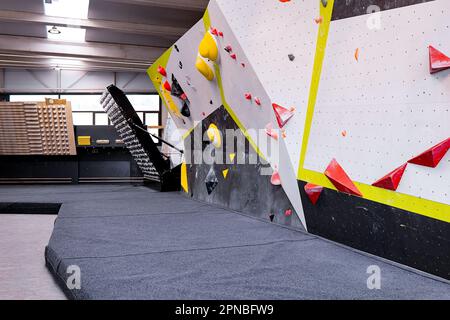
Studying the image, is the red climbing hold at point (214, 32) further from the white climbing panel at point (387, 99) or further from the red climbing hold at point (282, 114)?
the white climbing panel at point (387, 99)

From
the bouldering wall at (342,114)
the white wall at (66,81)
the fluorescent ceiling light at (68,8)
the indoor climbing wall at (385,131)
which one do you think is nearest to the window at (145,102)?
the white wall at (66,81)

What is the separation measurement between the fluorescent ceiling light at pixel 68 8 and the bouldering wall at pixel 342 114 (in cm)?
337

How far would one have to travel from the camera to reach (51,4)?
602 centimetres

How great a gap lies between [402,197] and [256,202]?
156 cm

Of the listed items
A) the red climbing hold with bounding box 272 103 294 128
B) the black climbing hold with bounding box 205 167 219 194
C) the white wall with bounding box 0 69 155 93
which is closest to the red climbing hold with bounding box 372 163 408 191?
the red climbing hold with bounding box 272 103 294 128

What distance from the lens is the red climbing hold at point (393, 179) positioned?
1800 mm

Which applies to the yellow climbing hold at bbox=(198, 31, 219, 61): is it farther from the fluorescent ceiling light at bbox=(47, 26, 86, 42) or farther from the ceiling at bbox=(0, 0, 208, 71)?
the fluorescent ceiling light at bbox=(47, 26, 86, 42)

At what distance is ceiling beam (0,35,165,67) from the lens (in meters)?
7.59

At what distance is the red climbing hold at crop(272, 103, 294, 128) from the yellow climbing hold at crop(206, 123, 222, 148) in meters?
1.14

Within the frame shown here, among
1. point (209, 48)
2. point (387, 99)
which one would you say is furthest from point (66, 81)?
point (387, 99)

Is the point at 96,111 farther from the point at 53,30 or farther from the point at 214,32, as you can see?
the point at 214,32

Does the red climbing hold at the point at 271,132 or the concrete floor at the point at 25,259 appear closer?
the concrete floor at the point at 25,259

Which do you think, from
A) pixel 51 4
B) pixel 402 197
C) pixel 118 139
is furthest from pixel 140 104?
pixel 402 197

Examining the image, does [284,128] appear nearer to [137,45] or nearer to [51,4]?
[51,4]
